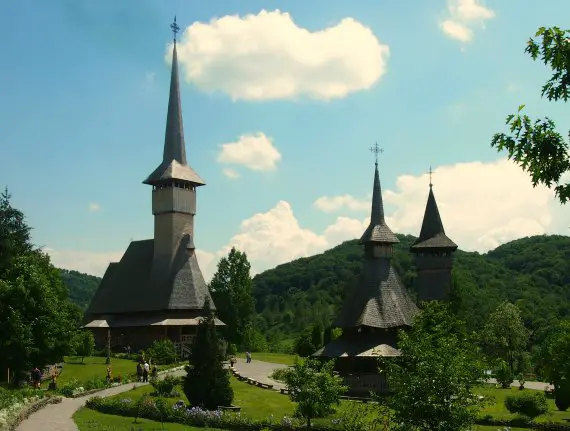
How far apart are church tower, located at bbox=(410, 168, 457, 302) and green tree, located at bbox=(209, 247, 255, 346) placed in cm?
1683

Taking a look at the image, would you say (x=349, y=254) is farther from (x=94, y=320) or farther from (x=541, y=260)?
(x=94, y=320)

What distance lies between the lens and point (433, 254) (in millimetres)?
64312

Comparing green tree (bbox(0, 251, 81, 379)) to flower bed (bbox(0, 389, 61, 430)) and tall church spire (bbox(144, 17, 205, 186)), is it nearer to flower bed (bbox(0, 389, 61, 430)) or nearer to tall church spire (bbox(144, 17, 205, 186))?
flower bed (bbox(0, 389, 61, 430))

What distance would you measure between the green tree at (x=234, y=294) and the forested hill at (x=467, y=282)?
42.8ft

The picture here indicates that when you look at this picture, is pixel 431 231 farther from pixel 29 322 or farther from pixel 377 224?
pixel 29 322

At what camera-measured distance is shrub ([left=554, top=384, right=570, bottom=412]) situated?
32531mm

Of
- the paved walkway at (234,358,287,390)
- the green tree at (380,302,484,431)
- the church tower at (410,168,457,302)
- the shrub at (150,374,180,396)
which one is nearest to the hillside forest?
the church tower at (410,168,457,302)

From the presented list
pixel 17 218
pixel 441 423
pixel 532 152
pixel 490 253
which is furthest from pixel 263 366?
pixel 490 253

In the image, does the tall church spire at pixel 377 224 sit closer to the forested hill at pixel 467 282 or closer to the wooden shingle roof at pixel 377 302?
the wooden shingle roof at pixel 377 302

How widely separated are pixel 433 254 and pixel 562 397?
3176cm

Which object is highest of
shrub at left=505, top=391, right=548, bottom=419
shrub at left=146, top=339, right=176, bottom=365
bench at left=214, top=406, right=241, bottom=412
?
shrub at left=146, top=339, right=176, bottom=365

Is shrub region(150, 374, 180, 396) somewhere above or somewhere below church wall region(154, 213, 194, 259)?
below

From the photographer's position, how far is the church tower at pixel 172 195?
61.6 meters

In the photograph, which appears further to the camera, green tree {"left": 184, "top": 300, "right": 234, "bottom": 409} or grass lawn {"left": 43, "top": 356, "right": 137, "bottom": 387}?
grass lawn {"left": 43, "top": 356, "right": 137, "bottom": 387}
